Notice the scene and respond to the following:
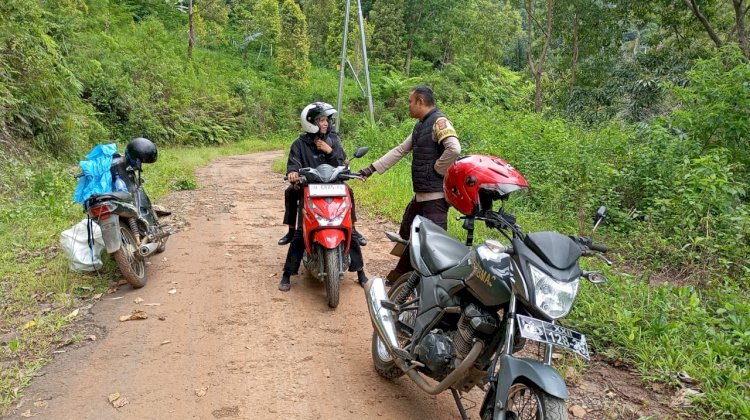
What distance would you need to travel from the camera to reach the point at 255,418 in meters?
3.17

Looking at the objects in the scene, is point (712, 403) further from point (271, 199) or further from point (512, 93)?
point (512, 93)

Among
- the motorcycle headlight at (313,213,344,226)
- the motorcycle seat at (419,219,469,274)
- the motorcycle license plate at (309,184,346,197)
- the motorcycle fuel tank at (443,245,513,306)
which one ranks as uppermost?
the motorcycle fuel tank at (443,245,513,306)

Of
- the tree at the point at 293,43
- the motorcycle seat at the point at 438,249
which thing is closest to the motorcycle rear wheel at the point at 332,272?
the motorcycle seat at the point at 438,249

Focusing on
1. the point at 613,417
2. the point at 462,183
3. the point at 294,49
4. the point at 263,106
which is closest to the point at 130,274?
the point at 462,183

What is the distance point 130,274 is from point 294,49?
2995 cm

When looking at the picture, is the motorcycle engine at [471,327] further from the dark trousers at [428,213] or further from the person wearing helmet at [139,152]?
the person wearing helmet at [139,152]

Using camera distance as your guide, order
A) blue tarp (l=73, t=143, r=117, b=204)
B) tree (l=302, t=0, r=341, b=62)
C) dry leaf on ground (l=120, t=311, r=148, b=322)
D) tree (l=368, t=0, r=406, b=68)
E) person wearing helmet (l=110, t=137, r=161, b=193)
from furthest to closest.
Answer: tree (l=302, t=0, r=341, b=62)
tree (l=368, t=0, r=406, b=68)
person wearing helmet (l=110, t=137, r=161, b=193)
blue tarp (l=73, t=143, r=117, b=204)
dry leaf on ground (l=120, t=311, r=148, b=322)

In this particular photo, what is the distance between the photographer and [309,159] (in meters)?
5.42

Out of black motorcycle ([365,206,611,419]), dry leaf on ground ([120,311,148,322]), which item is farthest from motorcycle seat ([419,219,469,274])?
dry leaf on ground ([120,311,148,322])

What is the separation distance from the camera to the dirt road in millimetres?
3303

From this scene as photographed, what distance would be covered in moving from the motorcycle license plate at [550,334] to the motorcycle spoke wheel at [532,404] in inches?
8.7

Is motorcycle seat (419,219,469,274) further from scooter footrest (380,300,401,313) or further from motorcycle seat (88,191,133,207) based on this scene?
motorcycle seat (88,191,133,207)

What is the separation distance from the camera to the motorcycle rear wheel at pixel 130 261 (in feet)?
16.6

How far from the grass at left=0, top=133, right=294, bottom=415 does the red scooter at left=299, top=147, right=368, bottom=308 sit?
2.06 meters
